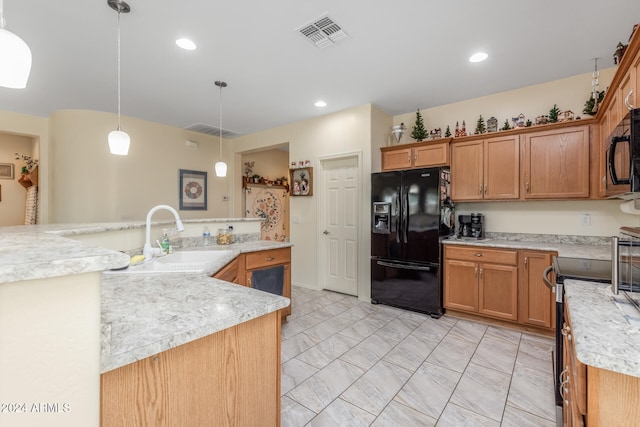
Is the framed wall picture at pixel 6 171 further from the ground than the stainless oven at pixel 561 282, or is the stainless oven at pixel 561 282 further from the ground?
the framed wall picture at pixel 6 171

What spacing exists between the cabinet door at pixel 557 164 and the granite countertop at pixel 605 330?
196 centimetres

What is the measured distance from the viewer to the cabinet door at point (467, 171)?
3.35m

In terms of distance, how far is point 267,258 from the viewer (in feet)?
9.46

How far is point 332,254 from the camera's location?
4.30 meters

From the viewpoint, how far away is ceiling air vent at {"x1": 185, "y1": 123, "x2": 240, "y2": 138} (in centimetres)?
481

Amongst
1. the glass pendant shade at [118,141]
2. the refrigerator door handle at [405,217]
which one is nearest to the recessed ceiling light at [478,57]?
the refrigerator door handle at [405,217]

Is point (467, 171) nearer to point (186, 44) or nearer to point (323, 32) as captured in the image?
point (323, 32)

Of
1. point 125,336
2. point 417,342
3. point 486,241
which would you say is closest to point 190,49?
point 125,336

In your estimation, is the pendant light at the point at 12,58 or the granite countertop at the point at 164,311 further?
the pendant light at the point at 12,58

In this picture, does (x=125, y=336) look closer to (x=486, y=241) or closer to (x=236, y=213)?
(x=486, y=241)

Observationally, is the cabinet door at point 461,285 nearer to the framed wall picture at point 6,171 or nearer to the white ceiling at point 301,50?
the white ceiling at point 301,50

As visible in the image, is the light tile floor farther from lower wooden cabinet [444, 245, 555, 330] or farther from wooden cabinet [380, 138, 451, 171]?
wooden cabinet [380, 138, 451, 171]

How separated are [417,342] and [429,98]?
284cm

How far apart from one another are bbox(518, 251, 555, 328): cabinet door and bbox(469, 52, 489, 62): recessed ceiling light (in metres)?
1.90
